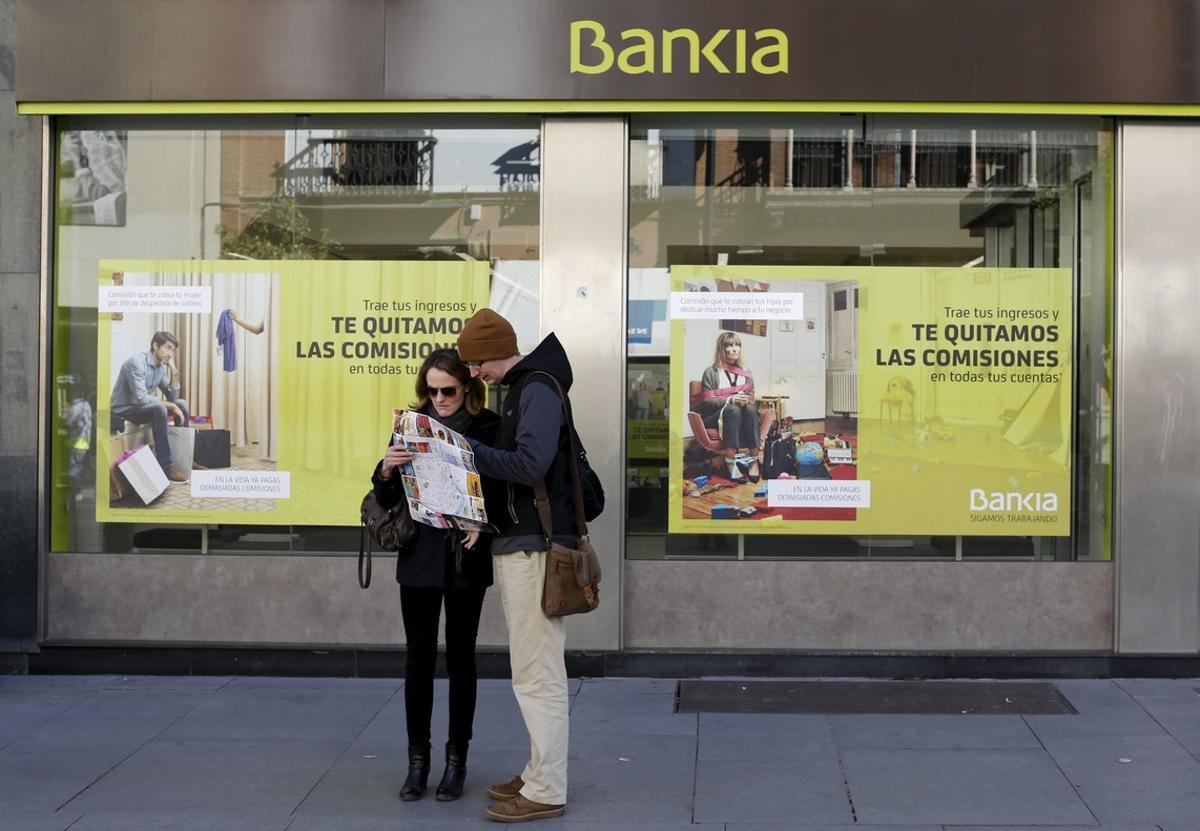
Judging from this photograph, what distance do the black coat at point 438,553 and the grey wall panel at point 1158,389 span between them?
4.23 metres

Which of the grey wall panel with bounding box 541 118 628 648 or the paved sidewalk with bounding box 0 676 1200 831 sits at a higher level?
the grey wall panel with bounding box 541 118 628 648

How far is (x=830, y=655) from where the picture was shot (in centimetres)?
809

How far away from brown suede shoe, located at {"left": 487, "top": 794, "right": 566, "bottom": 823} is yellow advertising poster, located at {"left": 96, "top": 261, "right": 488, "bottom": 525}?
3.06m

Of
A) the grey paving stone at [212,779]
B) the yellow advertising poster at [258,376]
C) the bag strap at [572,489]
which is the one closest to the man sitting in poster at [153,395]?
the yellow advertising poster at [258,376]

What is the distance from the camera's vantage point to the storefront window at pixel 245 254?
8.31 m

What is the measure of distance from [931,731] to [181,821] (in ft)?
11.9

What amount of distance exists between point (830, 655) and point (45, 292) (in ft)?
16.9

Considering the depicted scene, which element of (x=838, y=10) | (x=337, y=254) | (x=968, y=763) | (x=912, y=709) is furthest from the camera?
(x=337, y=254)

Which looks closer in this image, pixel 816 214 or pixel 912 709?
pixel 912 709

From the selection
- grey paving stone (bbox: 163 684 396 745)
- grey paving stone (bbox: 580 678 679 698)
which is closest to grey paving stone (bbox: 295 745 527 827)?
grey paving stone (bbox: 163 684 396 745)

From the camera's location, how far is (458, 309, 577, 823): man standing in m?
5.47

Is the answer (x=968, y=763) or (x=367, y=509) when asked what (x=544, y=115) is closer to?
(x=367, y=509)

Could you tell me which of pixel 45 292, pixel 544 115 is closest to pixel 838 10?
pixel 544 115

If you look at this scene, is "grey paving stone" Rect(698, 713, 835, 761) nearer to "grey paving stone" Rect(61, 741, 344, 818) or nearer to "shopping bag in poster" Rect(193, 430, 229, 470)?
"grey paving stone" Rect(61, 741, 344, 818)
